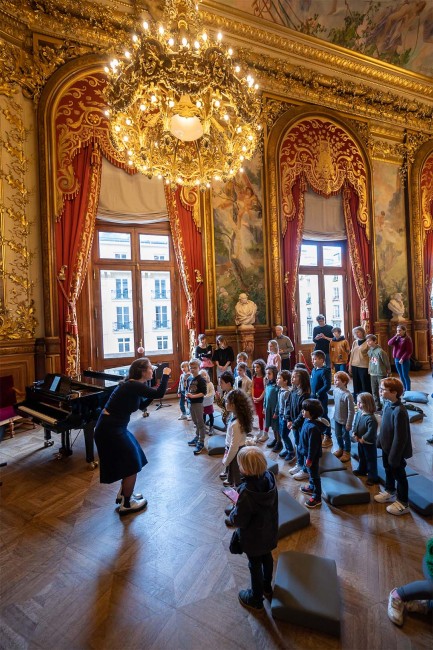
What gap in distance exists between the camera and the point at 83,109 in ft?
25.1

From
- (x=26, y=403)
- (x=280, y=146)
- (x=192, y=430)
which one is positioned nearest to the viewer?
(x=26, y=403)

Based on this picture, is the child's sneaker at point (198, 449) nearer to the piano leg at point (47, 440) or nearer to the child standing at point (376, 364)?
the piano leg at point (47, 440)

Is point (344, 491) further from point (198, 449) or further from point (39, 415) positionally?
point (39, 415)

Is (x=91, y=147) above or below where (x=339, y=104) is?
below

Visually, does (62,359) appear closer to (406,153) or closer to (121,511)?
(121,511)

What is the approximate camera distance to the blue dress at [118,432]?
364 centimetres

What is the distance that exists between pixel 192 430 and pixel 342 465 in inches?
109

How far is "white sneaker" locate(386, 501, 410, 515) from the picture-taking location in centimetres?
362

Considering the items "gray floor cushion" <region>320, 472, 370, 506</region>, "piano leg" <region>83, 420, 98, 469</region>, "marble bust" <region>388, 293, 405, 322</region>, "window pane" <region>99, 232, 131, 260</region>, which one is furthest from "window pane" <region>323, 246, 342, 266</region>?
"piano leg" <region>83, 420, 98, 469</region>

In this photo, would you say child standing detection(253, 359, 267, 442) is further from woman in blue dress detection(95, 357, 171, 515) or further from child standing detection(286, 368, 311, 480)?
woman in blue dress detection(95, 357, 171, 515)

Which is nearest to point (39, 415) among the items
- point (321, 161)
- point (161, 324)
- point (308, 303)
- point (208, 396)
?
point (208, 396)

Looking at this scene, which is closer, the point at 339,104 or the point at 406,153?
the point at 339,104

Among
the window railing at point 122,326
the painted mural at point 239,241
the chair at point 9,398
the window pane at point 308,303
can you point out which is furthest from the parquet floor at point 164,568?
the window pane at point 308,303

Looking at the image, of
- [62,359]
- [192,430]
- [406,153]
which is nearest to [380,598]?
[192,430]
